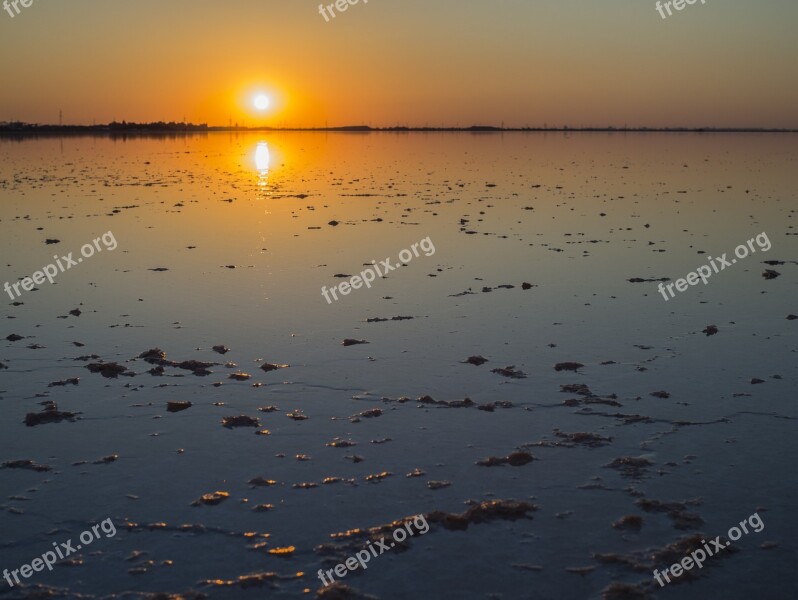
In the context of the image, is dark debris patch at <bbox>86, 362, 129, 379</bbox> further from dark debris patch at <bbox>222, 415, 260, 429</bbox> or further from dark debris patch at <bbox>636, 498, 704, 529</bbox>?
dark debris patch at <bbox>636, 498, 704, 529</bbox>

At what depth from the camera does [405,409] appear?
8.90 metres

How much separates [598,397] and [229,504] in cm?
466

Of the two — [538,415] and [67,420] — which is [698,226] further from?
[67,420]

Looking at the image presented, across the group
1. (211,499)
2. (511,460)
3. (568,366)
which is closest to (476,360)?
(568,366)

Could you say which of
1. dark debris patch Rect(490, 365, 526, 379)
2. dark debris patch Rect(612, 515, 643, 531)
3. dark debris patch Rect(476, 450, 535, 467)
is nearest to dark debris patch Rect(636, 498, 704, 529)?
dark debris patch Rect(612, 515, 643, 531)

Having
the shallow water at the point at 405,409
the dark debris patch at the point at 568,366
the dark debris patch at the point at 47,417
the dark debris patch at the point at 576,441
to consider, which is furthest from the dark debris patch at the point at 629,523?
the dark debris patch at the point at 47,417

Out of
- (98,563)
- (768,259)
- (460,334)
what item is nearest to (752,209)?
(768,259)

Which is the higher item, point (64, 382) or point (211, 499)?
point (64, 382)

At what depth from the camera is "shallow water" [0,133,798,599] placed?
5906 millimetres

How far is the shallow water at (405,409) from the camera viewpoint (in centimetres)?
591

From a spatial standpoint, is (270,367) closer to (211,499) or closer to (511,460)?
(211,499)

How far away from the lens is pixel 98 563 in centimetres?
582

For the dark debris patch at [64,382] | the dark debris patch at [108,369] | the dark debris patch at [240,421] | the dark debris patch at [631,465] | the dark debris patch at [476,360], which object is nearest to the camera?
the dark debris patch at [631,465]

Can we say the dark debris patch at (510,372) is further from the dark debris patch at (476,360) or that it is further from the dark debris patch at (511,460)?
the dark debris patch at (511,460)
